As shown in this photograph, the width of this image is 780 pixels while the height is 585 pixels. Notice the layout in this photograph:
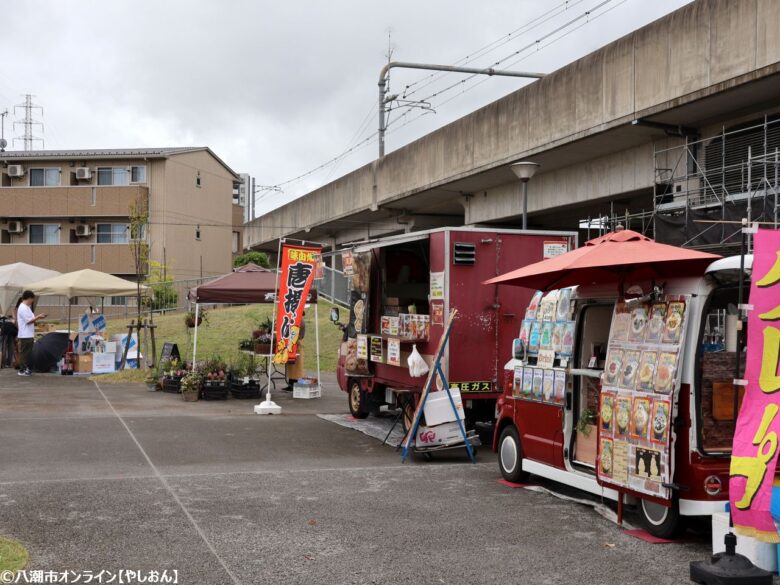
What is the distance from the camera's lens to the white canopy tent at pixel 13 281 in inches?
909

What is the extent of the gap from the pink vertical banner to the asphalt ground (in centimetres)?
88

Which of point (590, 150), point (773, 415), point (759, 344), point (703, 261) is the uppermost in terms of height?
point (590, 150)

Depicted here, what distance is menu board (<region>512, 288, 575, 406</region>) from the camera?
7934 millimetres

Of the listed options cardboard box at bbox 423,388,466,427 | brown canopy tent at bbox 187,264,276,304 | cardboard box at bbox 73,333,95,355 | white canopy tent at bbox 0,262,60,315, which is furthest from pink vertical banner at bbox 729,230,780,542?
white canopy tent at bbox 0,262,60,315

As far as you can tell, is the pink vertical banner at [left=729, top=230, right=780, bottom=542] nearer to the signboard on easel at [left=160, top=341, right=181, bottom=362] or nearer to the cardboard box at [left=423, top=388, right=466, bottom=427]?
the cardboard box at [left=423, top=388, right=466, bottom=427]

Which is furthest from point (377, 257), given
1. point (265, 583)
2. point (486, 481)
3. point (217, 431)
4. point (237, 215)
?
point (237, 215)

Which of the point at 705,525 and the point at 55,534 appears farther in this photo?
the point at 705,525

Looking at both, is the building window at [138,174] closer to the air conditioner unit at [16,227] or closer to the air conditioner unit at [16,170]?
the air conditioner unit at [16,170]

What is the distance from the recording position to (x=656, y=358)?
647 cm

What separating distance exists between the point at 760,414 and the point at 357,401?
9.51 m

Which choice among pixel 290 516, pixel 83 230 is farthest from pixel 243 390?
pixel 83 230

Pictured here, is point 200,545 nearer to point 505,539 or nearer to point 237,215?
point 505,539

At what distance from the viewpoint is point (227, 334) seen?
27891 mm

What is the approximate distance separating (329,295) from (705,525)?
2845 centimetres
